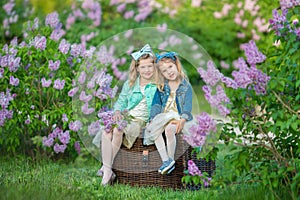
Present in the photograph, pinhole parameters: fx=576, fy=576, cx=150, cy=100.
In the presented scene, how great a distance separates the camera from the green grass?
313 centimetres

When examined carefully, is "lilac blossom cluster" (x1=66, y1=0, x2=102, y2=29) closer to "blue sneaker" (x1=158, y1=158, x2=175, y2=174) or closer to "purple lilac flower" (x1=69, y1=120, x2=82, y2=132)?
"purple lilac flower" (x1=69, y1=120, x2=82, y2=132)

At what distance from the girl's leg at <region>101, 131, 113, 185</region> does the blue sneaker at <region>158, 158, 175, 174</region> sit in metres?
0.38

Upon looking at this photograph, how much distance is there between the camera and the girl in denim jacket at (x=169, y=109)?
3.67 meters

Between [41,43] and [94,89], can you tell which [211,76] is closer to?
[94,89]

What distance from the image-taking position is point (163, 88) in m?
3.90

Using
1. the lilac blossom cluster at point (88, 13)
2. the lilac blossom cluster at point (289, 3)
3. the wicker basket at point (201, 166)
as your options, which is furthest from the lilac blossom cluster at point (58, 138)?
the lilac blossom cluster at point (88, 13)

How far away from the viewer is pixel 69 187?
347 cm

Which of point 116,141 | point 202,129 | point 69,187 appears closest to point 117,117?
point 116,141

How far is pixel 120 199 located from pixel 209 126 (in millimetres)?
934

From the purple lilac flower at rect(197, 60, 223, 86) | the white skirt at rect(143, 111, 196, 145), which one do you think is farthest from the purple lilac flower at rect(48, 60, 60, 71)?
the purple lilac flower at rect(197, 60, 223, 86)

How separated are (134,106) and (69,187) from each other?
0.77 meters

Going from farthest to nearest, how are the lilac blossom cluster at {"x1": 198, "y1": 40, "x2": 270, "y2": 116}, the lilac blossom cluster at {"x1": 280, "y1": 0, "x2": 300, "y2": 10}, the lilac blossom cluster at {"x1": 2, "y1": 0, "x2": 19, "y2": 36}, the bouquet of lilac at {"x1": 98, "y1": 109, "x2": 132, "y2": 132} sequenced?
the lilac blossom cluster at {"x1": 2, "y1": 0, "x2": 19, "y2": 36}, the bouquet of lilac at {"x1": 98, "y1": 109, "x2": 132, "y2": 132}, the lilac blossom cluster at {"x1": 280, "y1": 0, "x2": 300, "y2": 10}, the lilac blossom cluster at {"x1": 198, "y1": 40, "x2": 270, "y2": 116}

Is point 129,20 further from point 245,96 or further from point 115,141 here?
point 245,96

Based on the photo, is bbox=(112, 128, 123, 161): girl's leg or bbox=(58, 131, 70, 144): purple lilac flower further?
bbox=(58, 131, 70, 144): purple lilac flower
